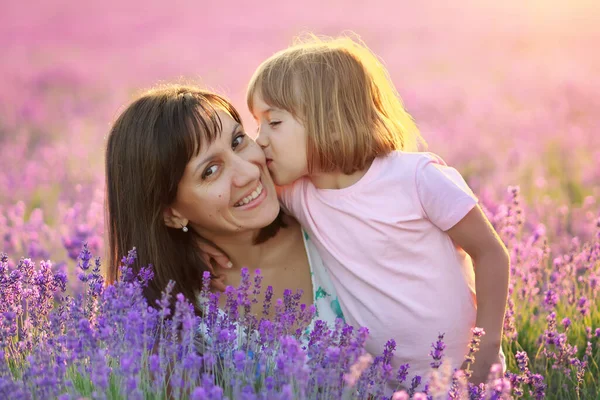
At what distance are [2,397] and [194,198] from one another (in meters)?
1.29

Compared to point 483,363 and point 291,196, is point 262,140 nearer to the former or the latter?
point 291,196

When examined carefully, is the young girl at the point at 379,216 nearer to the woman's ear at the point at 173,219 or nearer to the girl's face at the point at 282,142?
the girl's face at the point at 282,142

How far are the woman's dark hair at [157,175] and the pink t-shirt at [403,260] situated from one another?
58 centimetres

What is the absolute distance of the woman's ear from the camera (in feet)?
11.9

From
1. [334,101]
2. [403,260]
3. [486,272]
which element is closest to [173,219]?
[334,101]

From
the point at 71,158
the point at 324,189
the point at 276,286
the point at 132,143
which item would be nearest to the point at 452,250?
the point at 324,189

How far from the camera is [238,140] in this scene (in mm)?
3504

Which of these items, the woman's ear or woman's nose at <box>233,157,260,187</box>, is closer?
woman's nose at <box>233,157,260,187</box>

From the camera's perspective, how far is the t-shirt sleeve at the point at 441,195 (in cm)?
315

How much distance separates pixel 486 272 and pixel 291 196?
931mm

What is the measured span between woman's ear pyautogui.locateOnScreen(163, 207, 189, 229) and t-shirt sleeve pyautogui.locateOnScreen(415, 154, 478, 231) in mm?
1081

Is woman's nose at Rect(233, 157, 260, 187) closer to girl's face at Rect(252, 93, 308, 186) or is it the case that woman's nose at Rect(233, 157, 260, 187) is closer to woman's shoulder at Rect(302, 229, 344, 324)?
girl's face at Rect(252, 93, 308, 186)

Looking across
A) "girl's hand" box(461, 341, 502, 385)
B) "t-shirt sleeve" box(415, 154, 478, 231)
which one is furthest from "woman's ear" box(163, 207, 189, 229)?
"girl's hand" box(461, 341, 502, 385)

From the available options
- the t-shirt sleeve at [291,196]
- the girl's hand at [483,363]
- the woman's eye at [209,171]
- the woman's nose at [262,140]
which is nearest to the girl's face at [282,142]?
the woman's nose at [262,140]
